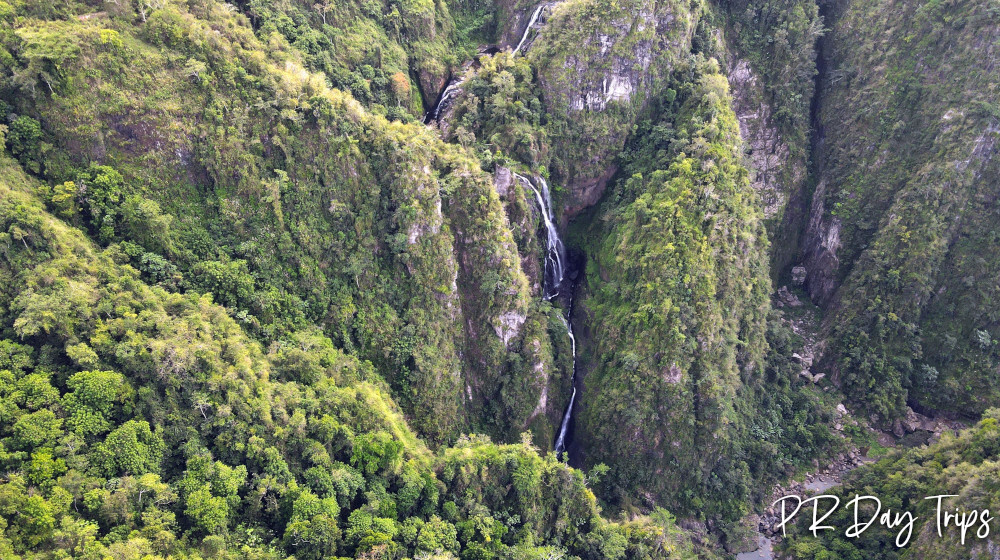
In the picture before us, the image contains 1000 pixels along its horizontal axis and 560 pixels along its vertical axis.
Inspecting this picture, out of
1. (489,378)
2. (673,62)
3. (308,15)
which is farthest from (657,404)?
Result: (308,15)

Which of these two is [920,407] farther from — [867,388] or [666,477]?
[666,477]

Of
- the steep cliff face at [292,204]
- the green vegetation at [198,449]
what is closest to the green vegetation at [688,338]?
the steep cliff face at [292,204]

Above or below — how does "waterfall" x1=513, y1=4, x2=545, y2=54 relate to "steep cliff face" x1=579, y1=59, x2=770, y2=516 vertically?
above

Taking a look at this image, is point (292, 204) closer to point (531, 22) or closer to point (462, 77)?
point (462, 77)

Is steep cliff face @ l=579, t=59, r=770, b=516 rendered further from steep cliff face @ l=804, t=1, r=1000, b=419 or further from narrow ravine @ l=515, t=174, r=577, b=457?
steep cliff face @ l=804, t=1, r=1000, b=419

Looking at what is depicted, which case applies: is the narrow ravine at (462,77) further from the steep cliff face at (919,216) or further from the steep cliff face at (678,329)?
the steep cliff face at (919,216)

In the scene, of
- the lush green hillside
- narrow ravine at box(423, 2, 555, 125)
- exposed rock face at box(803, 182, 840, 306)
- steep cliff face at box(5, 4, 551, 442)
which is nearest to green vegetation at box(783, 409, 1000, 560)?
the lush green hillside
